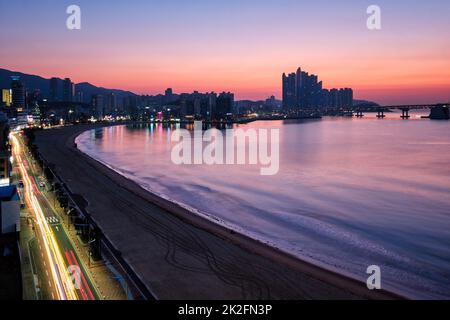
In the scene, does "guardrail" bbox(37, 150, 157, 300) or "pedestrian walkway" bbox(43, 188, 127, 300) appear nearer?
"pedestrian walkway" bbox(43, 188, 127, 300)

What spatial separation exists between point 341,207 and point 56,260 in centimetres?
1558

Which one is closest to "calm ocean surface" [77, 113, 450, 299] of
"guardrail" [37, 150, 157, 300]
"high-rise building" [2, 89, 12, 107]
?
"guardrail" [37, 150, 157, 300]

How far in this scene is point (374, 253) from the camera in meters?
15.1

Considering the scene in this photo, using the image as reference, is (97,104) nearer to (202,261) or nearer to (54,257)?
(54,257)

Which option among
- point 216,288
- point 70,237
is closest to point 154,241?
point 70,237

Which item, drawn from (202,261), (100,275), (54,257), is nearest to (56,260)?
(54,257)

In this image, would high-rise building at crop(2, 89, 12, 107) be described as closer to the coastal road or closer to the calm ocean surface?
the calm ocean surface

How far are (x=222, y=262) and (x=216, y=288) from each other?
1.89 metres

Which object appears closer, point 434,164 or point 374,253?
point 374,253

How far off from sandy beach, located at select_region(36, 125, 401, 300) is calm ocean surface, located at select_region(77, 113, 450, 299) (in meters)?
1.55

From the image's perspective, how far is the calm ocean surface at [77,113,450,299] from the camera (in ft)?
46.7

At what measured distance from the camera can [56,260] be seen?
1192cm

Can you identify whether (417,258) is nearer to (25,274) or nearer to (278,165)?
(25,274)
